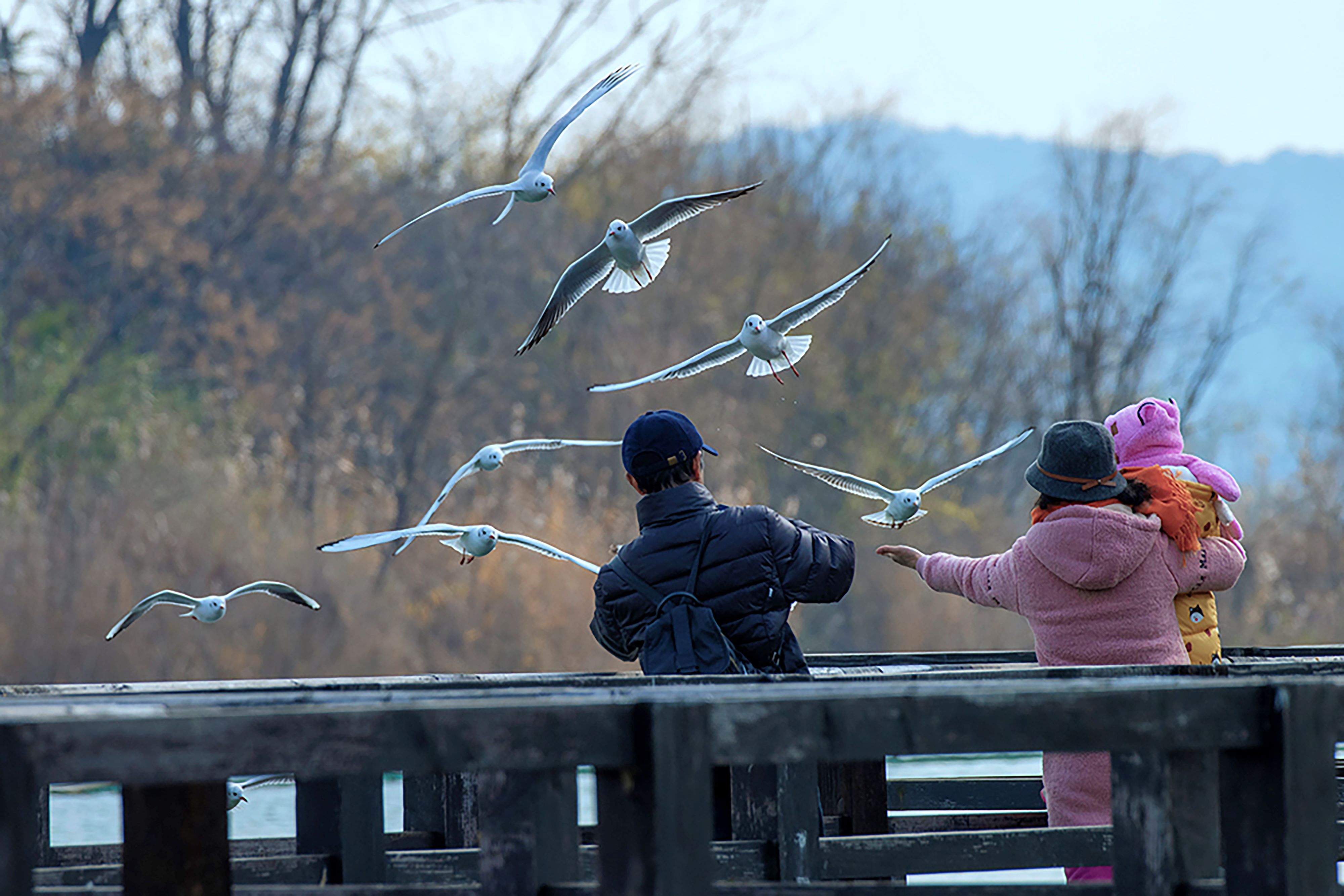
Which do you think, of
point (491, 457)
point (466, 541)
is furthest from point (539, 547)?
point (491, 457)

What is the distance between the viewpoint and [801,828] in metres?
3.99

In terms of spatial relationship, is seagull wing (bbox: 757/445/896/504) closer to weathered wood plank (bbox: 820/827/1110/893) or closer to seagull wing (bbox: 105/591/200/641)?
weathered wood plank (bbox: 820/827/1110/893)

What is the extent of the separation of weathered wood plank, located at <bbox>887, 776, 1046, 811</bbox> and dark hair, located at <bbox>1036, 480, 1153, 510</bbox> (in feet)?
5.75

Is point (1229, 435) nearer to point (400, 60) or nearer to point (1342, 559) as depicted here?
point (1342, 559)

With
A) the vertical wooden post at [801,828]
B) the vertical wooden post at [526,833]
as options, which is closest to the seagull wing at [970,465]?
the vertical wooden post at [801,828]

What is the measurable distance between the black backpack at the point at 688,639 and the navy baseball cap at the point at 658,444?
0.18 m

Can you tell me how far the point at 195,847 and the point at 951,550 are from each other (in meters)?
17.5

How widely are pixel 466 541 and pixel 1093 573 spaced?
7.94ft

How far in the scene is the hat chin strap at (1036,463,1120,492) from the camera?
145 inches

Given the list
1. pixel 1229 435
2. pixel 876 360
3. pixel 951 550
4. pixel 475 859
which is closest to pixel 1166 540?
pixel 475 859

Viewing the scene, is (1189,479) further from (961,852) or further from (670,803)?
(670,803)

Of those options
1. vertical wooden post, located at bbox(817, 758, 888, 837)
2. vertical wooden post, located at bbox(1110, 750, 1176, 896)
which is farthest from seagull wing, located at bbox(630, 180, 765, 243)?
vertical wooden post, located at bbox(1110, 750, 1176, 896)

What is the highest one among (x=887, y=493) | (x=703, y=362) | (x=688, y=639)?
(x=703, y=362)

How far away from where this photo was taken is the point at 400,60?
67.6 feet
